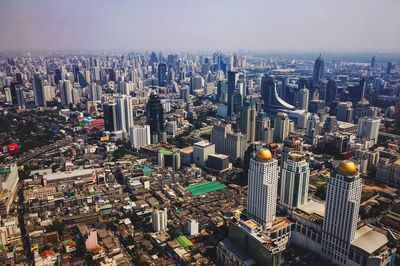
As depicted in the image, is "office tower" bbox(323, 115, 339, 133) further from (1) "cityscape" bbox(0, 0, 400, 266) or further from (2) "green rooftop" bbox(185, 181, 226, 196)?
(2) "green rooftop" bbox(185, 181, 226, 196)

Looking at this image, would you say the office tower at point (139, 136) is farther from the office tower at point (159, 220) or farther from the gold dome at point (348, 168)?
the gold dome at point (348, 168)

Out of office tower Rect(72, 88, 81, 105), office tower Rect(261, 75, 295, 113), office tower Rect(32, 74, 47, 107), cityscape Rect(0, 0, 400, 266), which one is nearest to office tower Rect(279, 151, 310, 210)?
cityscape Rect(0, 0, 400, 266)

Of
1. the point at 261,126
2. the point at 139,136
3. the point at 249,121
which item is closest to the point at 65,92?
the point at 139,136

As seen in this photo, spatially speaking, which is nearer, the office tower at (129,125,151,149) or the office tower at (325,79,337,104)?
the office tower at (129,125,151,149)

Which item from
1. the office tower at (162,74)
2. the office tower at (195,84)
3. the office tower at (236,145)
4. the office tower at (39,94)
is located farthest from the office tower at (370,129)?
the office tower at (162,74)

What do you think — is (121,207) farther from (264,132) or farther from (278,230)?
(264,132)

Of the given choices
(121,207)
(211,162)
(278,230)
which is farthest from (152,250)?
(211,162)
